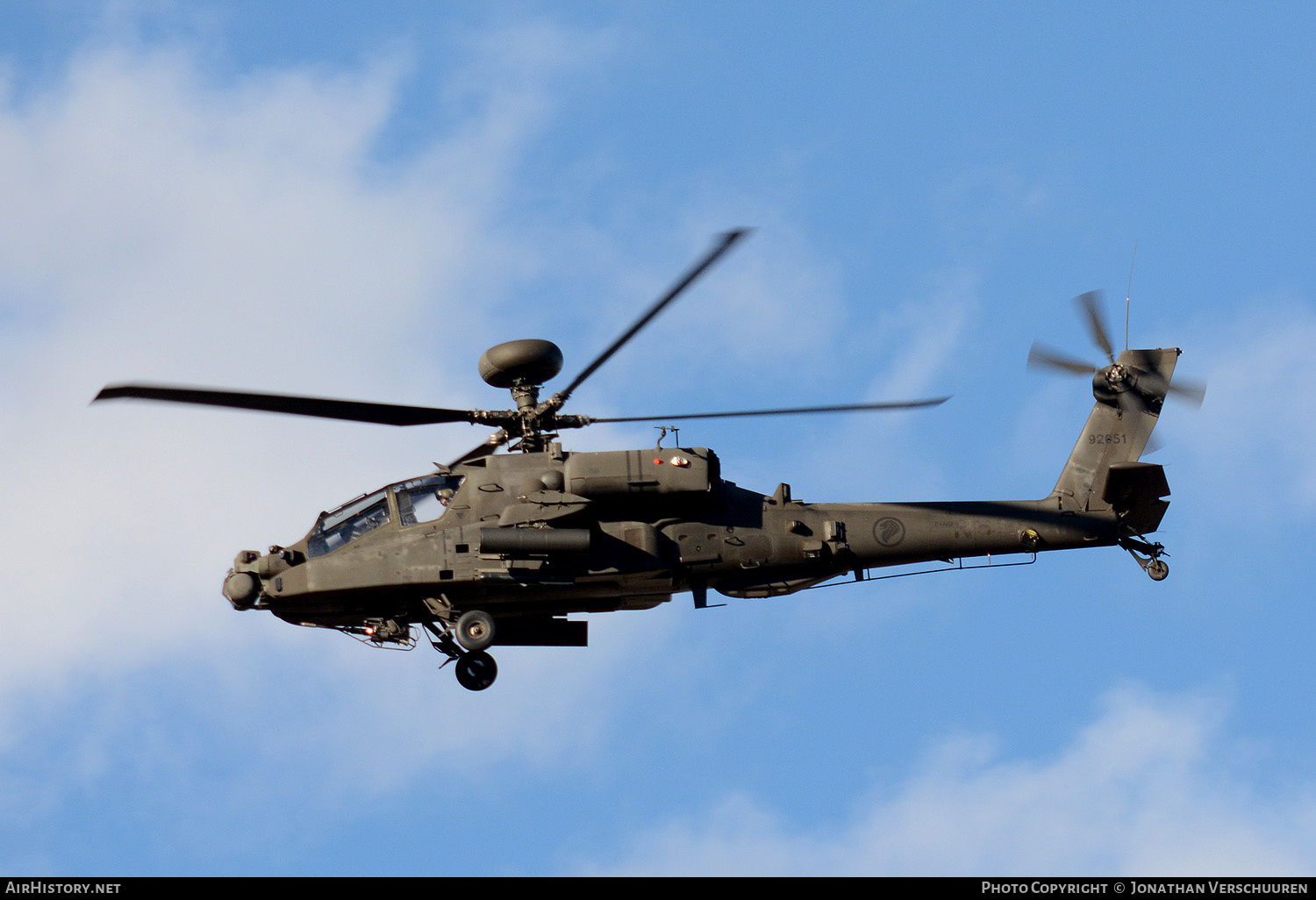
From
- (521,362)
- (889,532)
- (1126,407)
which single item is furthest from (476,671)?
(1126,407)

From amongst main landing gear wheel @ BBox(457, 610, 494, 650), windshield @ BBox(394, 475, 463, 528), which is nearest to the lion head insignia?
main landing gear wheel @ BBox(457, 610, 494, 650)

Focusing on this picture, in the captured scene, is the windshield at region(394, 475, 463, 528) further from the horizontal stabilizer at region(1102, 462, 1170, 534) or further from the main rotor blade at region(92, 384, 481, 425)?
the horizontal stabilizer at region(1102, 462, 1170, 534)

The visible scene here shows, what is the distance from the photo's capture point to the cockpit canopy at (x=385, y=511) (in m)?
26.4

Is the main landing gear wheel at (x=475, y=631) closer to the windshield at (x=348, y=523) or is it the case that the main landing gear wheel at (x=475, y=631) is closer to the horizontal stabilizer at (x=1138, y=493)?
the windshield at (x=348, y=523)

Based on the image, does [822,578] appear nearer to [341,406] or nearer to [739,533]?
[739,533]

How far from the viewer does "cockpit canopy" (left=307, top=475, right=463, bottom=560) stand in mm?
26422

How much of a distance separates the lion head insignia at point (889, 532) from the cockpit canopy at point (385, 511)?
22.3 feet

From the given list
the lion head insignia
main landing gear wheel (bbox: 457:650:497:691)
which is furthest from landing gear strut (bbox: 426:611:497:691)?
the lion head insignia

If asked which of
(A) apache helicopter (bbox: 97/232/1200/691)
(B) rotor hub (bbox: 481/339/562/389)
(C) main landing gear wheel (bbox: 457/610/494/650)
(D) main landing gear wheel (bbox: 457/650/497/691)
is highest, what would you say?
(B) rotor hub (bbox: 481/339/562/389)

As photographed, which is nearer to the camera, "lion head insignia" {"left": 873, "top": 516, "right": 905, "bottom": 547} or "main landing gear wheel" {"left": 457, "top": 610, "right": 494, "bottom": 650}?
"main landing gear wheel" {"left": 457, "top": 610, "right": 494, "bottom": 650}

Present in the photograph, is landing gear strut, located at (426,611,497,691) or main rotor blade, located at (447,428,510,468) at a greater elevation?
main rotor blade, located at (447,428,510,468)

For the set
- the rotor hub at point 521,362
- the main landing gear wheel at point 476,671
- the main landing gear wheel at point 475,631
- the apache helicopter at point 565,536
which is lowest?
the main landing gear wheel at point 476,671

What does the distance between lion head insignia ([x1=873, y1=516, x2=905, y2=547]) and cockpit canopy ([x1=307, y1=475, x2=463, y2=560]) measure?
679 cm

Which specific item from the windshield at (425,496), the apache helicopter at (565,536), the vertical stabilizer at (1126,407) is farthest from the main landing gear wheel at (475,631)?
the vertical stabilizer at (1126,407)
